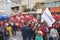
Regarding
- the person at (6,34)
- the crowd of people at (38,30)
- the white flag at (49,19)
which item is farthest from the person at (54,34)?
the person at (6,34)

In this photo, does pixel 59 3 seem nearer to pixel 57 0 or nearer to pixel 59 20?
pixel 57 0

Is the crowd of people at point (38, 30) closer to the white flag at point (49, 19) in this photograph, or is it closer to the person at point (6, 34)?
the person at point (6, 34)

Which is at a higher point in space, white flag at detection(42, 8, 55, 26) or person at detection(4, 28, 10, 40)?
white flag at detection(42, 8, 55, 26)

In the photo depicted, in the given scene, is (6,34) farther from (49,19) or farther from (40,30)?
(49,19)

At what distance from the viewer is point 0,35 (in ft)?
53.1

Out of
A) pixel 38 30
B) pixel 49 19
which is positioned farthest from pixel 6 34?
pixel 49 19

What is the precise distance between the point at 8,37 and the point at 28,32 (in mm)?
2351

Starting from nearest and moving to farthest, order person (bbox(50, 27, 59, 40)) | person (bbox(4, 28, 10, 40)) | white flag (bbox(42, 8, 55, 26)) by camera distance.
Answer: white flag (bbox(42, 8, 55, 26)), person (bbox(50, 27, 59, 40)), person (bbox(4, 28, 10, 40))

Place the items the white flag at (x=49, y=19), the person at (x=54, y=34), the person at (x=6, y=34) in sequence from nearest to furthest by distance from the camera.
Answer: the white flag at (x=49, y=19), the person at (x=54, y=34), the person at (x=6, y=34)

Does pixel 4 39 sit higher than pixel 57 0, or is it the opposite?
pixel 57 0

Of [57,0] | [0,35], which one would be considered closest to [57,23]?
[0,35]

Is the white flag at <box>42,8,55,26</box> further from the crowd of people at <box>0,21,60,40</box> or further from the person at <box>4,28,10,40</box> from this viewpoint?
the person at <box>4,28,10,40</box>

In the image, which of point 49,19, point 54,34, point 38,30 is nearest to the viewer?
point 49,19

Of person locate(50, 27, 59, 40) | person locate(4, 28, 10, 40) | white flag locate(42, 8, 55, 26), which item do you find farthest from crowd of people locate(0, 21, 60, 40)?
white flag locate(42, 8, 55, 26)
